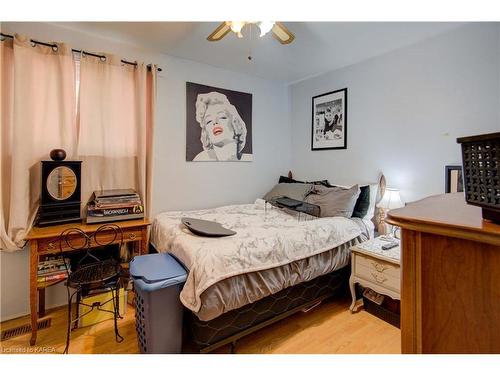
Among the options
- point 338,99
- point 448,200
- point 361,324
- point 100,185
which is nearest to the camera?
point 448,200

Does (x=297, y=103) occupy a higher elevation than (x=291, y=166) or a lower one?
higher

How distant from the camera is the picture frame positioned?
211cm

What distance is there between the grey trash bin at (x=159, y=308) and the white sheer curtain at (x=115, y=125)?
1.12 metres

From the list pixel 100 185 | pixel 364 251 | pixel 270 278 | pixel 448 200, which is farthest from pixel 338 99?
pixel 100 185

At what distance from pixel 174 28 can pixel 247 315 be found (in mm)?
2387

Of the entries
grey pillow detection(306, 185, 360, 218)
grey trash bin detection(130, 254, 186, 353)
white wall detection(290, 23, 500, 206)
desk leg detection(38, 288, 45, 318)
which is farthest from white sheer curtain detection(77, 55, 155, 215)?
white wall detection(290, 23, 500, 206)

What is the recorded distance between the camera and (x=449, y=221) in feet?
1.83

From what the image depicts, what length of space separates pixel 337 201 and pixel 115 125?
7.38 feet

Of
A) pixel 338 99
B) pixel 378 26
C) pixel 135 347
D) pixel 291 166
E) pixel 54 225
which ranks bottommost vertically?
pixel 135 347

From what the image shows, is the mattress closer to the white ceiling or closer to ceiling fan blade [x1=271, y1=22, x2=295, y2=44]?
ceiling fan blade [x1=271, y1=22, x2=295, y2=44]

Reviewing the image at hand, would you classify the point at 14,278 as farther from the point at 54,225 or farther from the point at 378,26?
the point at 378,26

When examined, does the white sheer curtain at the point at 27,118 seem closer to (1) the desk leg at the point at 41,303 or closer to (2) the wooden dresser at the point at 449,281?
(1) the desk leg at the point at 41,303

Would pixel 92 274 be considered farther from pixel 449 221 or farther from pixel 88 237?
pixel 449 221

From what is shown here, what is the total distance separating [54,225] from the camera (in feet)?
6.66
